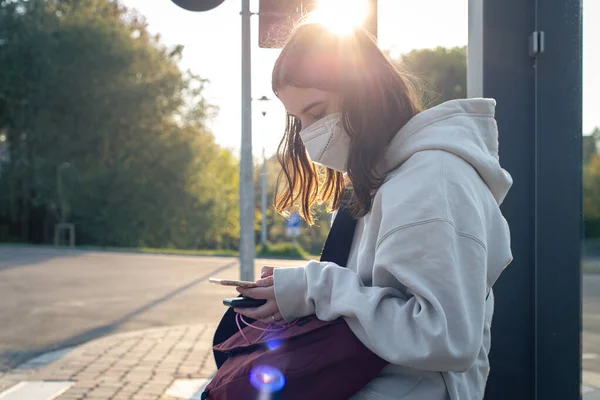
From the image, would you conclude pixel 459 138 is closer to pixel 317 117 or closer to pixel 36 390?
pixel 317 117

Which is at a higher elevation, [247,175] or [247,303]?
[247,175]

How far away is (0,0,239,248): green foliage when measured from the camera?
2752 centimetres

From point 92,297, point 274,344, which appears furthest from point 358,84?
point 92,297

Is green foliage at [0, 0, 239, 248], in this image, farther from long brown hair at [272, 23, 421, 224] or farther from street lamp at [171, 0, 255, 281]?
A: long brown hair at [272, 23, 421, 224]

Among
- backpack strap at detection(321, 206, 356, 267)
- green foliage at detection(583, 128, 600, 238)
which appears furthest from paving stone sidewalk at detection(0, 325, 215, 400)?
backpack strap at detection(321, 206, 356, 267)

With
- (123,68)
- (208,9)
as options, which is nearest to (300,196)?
(208,9)

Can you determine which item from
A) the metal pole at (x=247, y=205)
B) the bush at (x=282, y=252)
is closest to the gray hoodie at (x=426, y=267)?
the metal pole at (x=247, y=205)

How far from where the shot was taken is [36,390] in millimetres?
5086

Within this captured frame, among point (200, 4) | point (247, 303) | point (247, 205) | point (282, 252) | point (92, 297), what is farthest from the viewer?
point (282, 252)

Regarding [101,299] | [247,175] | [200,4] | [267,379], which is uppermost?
[200,4]

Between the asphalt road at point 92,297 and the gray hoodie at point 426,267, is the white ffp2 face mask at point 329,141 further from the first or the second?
the asphalt road at point 92,297

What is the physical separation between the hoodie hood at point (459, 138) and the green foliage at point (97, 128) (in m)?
27.3

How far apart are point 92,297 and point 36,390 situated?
5.48 m

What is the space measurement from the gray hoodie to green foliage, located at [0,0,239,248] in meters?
27.3
